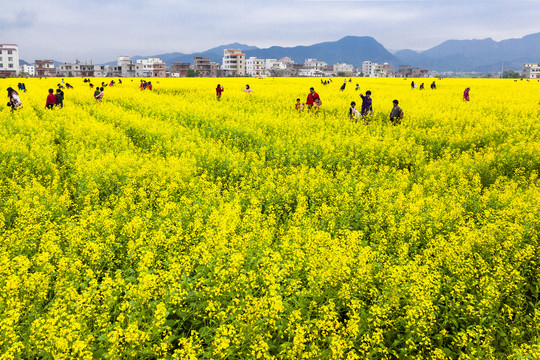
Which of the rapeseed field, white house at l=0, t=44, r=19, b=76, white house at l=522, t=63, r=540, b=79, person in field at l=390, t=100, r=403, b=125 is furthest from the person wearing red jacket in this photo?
white house at l=522, t=63, r=540, b=79

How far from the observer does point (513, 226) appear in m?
6.21

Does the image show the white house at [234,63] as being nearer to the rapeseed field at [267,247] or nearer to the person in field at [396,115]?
the person in field at [396,115]

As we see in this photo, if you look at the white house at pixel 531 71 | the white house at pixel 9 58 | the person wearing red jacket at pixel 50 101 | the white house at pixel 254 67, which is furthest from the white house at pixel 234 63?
the person wearing red jacket at pixel 50 101

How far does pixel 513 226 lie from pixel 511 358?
133 inches

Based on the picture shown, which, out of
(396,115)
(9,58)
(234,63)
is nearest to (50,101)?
(396,115)

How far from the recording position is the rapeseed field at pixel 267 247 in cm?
382

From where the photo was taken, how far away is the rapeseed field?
382 centimetres

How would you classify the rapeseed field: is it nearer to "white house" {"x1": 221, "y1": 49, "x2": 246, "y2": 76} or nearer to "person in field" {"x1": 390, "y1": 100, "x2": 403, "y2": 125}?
"person in field" {"x1": 390, "y1": 100, "x2": 403, "y2": 125}

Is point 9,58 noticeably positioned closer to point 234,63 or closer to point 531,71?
point 234,63

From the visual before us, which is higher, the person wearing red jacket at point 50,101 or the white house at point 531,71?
the white house at point 531,71

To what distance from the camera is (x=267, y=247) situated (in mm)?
5484

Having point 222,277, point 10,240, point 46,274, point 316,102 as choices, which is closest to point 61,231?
point 10,240

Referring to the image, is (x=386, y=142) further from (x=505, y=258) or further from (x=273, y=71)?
(x=273, y=71)

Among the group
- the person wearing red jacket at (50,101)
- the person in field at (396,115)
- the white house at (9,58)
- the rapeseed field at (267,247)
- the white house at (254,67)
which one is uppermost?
the white house at (254,67)
